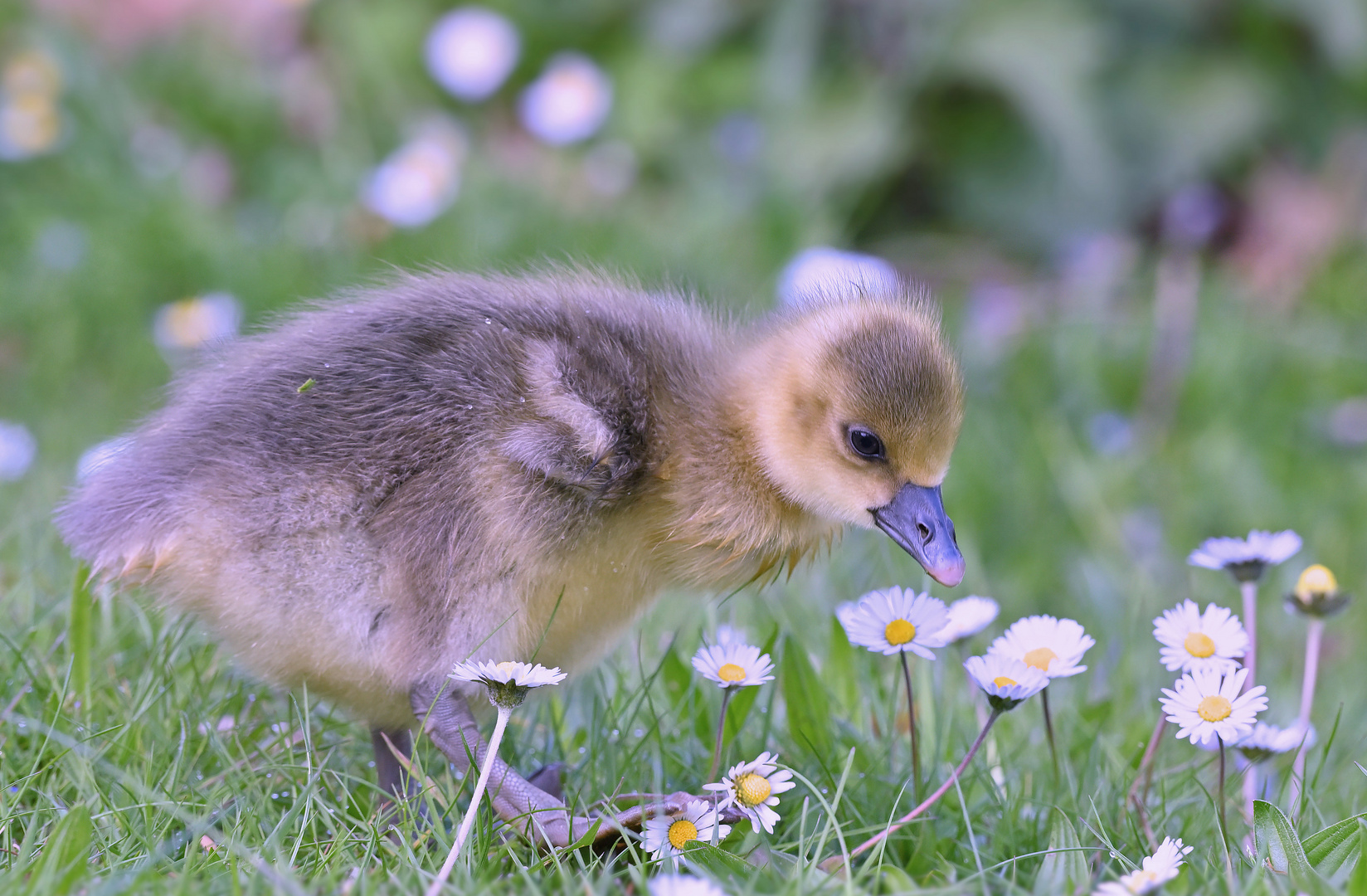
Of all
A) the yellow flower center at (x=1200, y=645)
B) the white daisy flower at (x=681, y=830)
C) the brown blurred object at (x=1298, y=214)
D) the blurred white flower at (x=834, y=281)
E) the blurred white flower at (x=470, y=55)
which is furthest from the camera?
the brown blurred object at (x=1298, y=214)

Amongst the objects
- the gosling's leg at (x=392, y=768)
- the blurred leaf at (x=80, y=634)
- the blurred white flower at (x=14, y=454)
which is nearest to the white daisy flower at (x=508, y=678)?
the gosling's leg at (x=392, y=768)

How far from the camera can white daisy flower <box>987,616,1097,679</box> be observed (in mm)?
2217

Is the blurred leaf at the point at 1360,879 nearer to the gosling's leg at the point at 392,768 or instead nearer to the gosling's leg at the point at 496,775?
the gosling's leg at the point at 496,775

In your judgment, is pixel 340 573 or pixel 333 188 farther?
pixel 333 188

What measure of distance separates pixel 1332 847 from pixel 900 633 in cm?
69

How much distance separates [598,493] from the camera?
2279mm

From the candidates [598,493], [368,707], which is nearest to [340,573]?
[368,707]

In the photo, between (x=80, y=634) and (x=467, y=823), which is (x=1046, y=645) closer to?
(x=467, y=823)

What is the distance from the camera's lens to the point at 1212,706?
208 centimetres

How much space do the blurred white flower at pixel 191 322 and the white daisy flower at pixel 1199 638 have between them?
3.06 meters

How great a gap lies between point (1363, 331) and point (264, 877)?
17.8ft

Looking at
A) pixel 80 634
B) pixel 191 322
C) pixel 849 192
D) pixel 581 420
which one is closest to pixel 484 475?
pixel 581 420

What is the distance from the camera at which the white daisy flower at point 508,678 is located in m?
1.92

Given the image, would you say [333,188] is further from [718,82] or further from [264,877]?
[264,877]
